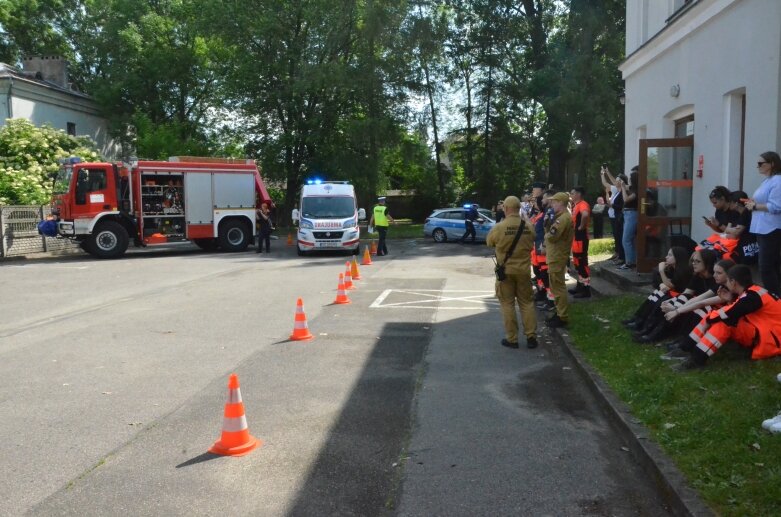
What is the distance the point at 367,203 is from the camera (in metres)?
39.2

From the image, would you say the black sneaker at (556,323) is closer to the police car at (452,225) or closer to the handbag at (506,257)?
the handbag at (506,257)

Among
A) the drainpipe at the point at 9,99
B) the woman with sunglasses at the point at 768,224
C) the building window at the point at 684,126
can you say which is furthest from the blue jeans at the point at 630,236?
the drainpipe at the point at 9,99

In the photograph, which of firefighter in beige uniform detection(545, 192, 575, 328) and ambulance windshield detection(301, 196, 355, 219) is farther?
ambulance windshield detection(301, 196, 355, 219)

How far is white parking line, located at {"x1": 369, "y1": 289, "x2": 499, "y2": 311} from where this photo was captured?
11538 mm

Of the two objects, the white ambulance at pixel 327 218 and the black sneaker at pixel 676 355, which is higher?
the white ambulance at pixel 327 218

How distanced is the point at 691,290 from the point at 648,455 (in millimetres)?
3210

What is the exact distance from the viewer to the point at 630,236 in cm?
1206

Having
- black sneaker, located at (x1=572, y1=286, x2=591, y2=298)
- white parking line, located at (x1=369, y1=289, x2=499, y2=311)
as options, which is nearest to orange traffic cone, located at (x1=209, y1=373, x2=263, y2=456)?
white parking line, located at (x1=369, y1=289, x2=499, y2=311)

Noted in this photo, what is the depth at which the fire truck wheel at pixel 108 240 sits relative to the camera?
857 inches

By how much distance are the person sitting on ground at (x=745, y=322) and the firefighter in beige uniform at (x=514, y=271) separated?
2287 mm

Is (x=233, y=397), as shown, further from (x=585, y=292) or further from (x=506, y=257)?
(x=585, y=292)

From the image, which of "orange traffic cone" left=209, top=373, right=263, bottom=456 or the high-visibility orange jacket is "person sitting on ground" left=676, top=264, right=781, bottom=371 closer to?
the high-visibility orange jacket

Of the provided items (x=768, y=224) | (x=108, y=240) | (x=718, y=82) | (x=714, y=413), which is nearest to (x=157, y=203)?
(x=108, y=240)

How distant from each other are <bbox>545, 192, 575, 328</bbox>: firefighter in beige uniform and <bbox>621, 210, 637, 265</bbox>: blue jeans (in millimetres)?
3359
